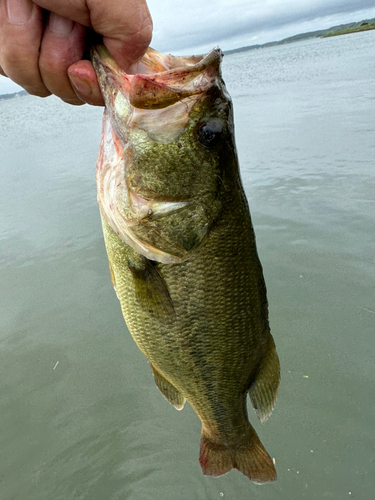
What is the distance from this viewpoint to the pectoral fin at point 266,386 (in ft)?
7.50

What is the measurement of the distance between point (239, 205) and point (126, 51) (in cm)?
81

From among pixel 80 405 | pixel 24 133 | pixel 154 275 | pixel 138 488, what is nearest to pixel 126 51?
pixel 154 275

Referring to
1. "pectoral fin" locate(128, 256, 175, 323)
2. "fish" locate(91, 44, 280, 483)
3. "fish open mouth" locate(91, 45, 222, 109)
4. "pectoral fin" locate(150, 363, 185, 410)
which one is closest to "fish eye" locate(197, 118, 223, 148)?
"fish" locate(91, 44, 280, 483)

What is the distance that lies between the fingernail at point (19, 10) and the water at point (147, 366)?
122 inches

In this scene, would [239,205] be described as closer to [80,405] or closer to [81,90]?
[81,90]

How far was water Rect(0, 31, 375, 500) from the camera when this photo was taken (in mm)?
3057

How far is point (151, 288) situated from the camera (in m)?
1.92

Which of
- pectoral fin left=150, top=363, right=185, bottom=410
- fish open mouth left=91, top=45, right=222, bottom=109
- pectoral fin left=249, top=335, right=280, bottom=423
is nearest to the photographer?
fish open mouth left=91, top=45, right=222, bottom=109

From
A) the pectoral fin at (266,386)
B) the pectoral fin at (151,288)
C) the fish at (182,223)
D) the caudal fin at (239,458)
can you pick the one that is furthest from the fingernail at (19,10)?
the caudal fin at (239,458)

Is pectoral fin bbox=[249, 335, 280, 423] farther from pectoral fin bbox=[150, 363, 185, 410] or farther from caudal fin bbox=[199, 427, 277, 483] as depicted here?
pectoral fin bbox=[150, 363, 185, 410]

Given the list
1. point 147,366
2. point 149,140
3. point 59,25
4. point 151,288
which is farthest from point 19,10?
point 147,366

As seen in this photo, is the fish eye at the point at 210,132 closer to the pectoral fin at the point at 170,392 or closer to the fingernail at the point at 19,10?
the fingernail at the point at 19,10

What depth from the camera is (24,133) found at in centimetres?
1786

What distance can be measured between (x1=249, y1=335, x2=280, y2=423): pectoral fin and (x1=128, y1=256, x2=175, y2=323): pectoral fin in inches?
27.6
